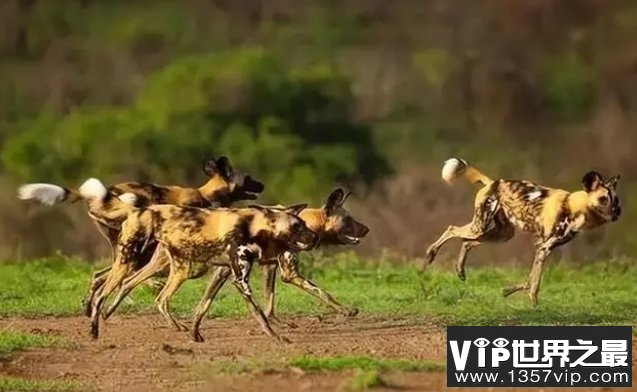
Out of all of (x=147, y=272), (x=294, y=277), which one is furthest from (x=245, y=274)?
(x=294, y=277)

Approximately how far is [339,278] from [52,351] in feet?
9.72

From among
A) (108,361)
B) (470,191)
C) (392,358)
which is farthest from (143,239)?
(470,191)

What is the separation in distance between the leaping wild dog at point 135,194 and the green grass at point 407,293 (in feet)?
1.60

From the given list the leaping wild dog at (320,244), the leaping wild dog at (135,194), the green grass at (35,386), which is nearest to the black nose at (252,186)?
the leaping wild dog at (135,194)

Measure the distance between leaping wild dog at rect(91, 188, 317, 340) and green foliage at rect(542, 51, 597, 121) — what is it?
4.67 m

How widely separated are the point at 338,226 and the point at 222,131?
403cm

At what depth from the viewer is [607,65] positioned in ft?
35.9

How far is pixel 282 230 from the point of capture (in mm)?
6457

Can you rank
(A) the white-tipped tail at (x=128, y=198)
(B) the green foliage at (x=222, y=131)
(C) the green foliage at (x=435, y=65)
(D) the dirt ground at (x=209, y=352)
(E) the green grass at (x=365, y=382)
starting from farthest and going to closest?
(C) the green foliage at (x=435, y=65) < (B) the green foliage at (x=222, y=131) < (A) the white-tipped tail at (x=128, y=198) < (D) the dirt ground at (x=209, y=352) < (E) the green grass at (x=365, y=382)

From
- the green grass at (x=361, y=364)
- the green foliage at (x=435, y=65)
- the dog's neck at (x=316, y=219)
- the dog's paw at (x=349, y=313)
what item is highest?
the green foliage at (x=435, y=65)

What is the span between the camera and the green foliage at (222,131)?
10680 mm

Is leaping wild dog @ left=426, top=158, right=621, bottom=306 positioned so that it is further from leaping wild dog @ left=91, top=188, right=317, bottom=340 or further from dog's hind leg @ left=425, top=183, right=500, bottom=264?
leaping wild dog @ left=91, top=188, right=317, bottom=340

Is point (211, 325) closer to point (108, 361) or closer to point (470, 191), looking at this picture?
point (108, 361)

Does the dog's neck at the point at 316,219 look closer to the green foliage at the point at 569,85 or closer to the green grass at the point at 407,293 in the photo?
the green grass at the point at 407,293
